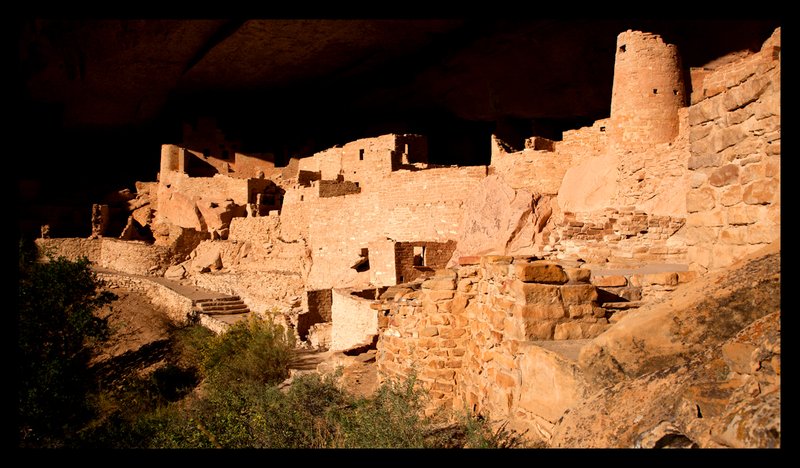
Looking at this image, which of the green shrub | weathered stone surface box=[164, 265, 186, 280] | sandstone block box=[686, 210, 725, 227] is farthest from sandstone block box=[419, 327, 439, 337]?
weathered stone surface box=[164, 265, 186, 280]

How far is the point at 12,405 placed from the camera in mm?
2801

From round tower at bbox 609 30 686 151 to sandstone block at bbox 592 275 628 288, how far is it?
24.7 ft

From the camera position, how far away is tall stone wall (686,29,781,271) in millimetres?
3336

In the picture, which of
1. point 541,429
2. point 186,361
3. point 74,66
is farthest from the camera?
point 74,66

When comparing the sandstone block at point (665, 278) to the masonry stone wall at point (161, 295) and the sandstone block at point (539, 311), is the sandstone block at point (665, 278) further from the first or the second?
the masonry stone wall at point (161, 295)

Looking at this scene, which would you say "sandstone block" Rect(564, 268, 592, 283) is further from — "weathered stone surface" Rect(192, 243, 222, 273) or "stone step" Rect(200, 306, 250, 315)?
"weathered stone surface" Rect(192, 243, 222, 273)

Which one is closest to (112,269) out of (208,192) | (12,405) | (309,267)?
(208,192)

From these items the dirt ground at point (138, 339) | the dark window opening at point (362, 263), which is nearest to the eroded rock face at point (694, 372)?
the dirt ground at point (138, 339)

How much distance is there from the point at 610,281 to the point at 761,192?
5.31 ft

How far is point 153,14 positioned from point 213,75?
1947 cm

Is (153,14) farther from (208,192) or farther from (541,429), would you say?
(208,192)

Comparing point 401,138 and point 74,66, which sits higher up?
point 74,66

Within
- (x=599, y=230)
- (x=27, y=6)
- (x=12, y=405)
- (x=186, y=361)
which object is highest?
(x=27, y=6)

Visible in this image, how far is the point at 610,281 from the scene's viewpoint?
15.9 ft
